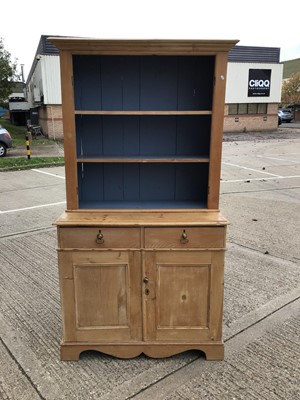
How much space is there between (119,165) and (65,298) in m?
1.15

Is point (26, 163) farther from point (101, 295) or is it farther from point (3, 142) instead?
point (101, 295)

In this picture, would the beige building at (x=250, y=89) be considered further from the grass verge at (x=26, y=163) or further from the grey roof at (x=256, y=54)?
the grass verge at (x=26, y=163)

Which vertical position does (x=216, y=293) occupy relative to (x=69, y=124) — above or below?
below

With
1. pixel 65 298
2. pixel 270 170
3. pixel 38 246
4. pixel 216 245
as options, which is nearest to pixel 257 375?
pixel 216 245

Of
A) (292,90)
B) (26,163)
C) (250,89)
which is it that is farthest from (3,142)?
(292,90)

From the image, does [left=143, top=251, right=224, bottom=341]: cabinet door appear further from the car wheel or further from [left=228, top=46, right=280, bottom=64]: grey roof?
[left=228, top=46, right=280, bottom=64]: grey roof

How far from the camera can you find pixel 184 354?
2775mm

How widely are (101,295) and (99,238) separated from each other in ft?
1.49

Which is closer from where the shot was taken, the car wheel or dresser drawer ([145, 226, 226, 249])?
dresser drawer ([145, 226, 226, 249])

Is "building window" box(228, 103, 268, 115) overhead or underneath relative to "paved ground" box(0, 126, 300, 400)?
overhead

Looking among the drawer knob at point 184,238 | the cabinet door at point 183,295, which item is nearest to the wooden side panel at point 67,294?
the cabinet door at point 183,295

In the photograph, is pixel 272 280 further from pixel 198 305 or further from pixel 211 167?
pixel 211 167

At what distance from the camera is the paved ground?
2420 millimetres

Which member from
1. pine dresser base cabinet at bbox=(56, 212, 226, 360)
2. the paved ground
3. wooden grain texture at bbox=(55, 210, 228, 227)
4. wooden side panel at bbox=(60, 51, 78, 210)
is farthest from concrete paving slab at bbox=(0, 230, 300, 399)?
wooden side panel at bbox=(60, 51, 78, 210)
